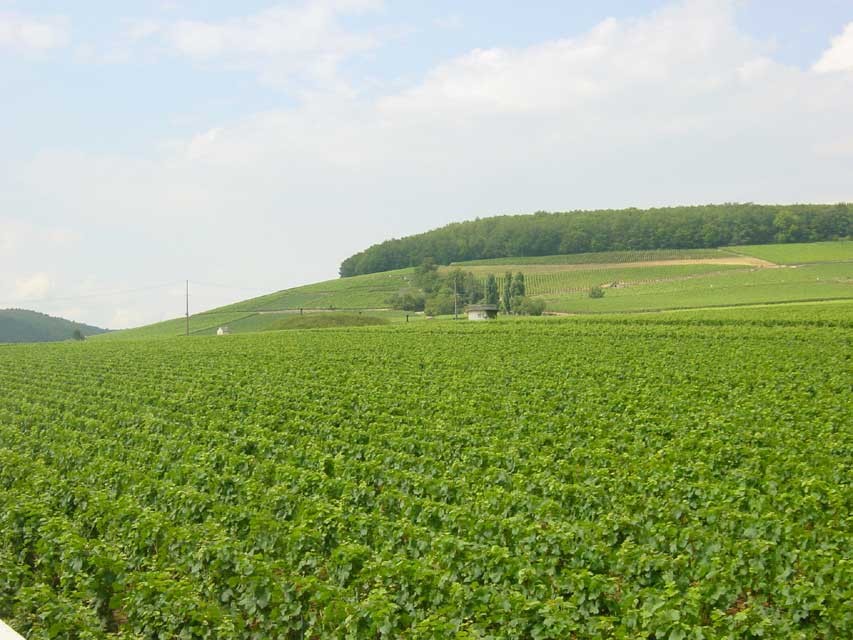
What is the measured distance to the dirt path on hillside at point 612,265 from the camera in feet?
336

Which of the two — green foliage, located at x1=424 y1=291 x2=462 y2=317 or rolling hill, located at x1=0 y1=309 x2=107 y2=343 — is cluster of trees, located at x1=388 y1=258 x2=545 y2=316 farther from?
rolling hill, located at x1=0 y1=309 x2=107 y2=343

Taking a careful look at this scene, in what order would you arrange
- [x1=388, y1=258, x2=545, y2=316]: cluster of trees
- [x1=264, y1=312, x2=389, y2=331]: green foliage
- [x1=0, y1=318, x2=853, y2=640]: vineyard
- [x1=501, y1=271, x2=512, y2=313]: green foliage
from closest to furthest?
[x1=0, y1=318, x2=853, y2=640]: vineyard, [x1=264, y1=312, x2=389, y2=331]: green foliage, [x1=388, y1=258, x2=545, y2=316]: cluster of trees, [x1=501, y1=271, x2=512, y2=313]: green foliage

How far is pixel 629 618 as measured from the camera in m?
7.46

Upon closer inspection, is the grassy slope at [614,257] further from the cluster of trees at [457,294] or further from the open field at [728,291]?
the open field at [728,291]

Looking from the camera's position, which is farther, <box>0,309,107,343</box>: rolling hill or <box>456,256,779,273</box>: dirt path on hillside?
<box>0,309,107,343</box>: rolling hill

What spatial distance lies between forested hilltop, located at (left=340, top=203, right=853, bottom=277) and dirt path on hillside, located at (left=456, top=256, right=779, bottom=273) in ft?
27.3

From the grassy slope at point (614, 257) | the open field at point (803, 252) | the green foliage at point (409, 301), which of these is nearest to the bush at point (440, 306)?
the green foliage at point (409, 301)

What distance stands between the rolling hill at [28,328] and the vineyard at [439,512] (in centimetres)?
16554

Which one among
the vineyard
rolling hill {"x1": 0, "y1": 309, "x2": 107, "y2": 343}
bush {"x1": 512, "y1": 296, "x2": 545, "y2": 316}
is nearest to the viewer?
the vineyard

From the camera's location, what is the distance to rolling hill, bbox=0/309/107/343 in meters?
174

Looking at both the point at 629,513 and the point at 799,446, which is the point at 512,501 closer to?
the point at 629,513

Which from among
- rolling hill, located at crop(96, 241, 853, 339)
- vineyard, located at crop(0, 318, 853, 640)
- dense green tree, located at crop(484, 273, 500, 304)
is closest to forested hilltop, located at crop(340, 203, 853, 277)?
rolling hill, located at crop(96, 241, 853, 339)

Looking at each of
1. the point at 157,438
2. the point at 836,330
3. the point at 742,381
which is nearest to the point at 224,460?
the point at 157,438

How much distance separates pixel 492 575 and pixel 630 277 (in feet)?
330
